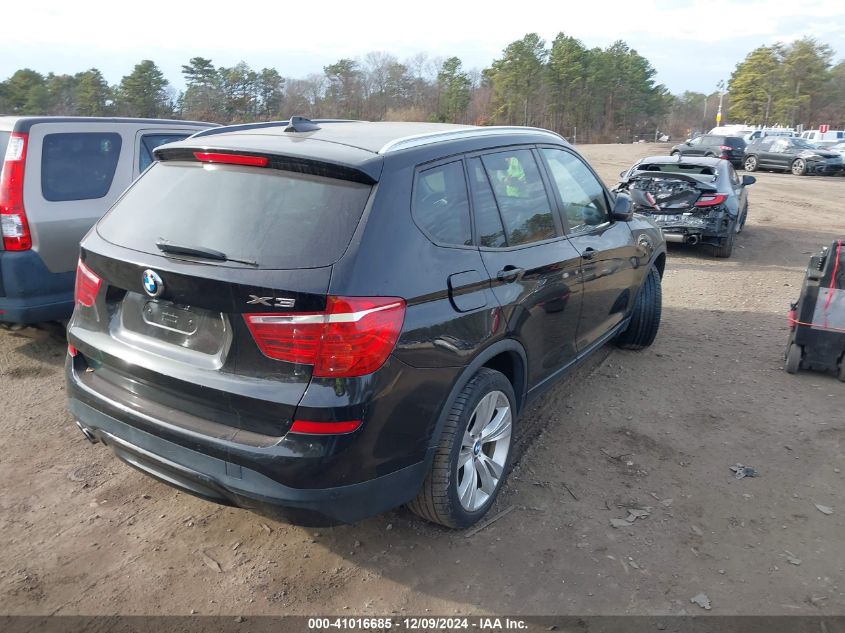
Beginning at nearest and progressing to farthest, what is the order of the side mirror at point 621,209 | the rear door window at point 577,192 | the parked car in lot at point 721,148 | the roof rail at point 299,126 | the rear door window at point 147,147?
the roof rail at point 299,126, the rear door window at point 577,192, the side mirror at point 621,209, the rear door window at point 147,147, the parked car in lot at point 721,148

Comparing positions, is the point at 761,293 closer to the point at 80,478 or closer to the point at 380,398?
the point at 380,398

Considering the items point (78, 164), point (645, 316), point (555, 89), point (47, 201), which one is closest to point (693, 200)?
point (645, 316)

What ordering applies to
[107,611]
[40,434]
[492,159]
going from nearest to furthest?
[107,611], [492,159], [40,434]

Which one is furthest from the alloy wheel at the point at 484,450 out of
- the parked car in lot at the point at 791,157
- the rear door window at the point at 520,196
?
the parked car in lot at the point at 791,157

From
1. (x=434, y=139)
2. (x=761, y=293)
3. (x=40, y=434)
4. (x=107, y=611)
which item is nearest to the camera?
(x=107, y=611)

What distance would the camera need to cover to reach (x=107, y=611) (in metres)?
2.69

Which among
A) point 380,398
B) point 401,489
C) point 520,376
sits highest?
point 380,398

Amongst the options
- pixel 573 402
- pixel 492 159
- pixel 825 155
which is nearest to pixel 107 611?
pixel 492 159

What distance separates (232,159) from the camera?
2.85m

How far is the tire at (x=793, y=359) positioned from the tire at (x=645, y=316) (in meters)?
1.04

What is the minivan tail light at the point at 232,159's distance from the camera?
278 centimetres

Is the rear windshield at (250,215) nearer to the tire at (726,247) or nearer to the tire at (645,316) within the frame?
the tire at (645,316)

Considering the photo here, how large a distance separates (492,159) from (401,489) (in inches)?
68.9

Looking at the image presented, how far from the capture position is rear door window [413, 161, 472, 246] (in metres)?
2.83
